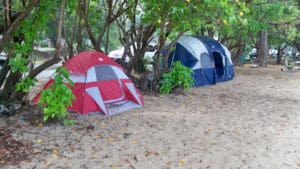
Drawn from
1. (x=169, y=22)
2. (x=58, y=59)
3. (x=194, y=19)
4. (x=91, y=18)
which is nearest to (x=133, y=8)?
(x=91, y=18)

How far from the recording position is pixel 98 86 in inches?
277

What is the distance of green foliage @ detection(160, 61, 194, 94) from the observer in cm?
938

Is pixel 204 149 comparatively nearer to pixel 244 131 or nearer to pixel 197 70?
pixel 244 131

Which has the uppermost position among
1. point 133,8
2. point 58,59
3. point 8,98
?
point 133,8

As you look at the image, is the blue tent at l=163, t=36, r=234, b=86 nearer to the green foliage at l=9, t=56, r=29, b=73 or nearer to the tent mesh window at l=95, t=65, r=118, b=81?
the tent mesh window at l=95, t=65, r=118, b=81

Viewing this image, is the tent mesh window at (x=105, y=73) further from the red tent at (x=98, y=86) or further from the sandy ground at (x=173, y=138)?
the sandy ground at (x=173, y=138)

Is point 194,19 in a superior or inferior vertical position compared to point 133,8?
inferior

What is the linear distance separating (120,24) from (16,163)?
22.7ft

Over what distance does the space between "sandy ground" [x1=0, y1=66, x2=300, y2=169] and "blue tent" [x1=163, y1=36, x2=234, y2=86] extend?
3711 millimetres

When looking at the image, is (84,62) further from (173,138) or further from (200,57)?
(200,57)

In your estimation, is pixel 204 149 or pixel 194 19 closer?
pixel 204 149

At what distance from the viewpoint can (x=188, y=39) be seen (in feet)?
40.8

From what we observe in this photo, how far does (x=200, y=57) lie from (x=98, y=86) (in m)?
5.81

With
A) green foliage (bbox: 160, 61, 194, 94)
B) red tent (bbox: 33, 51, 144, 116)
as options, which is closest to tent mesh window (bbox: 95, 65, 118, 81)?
red tent (bbox: 33, 51, 144, 116)
